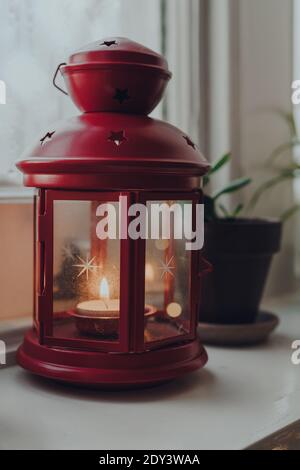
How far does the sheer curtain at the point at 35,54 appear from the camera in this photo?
3.68ft

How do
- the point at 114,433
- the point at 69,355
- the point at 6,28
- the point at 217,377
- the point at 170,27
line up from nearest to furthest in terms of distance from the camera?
the point at 114,433 → the point at 69,355 → the point at 217,377 → the point at 6,28 → the point at 170,27

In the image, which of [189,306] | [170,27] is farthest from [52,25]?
[189,306]

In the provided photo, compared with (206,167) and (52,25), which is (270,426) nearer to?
(206,167)

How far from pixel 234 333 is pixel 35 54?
62 cm

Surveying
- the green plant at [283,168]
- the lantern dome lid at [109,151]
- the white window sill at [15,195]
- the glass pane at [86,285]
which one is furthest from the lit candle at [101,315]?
the green plant at [283,168]

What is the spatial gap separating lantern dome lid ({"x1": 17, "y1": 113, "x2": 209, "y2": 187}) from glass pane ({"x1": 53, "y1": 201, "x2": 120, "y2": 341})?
6cm

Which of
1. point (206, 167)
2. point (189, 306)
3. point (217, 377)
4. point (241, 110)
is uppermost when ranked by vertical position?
point (241, 110)

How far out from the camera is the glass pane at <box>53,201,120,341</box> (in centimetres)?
90

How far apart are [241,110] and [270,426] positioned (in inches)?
36.5

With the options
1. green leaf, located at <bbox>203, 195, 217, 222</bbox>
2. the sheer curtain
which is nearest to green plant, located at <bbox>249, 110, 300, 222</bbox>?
green leaf, located at <bbox>203, 195, 217, 222</bbox>

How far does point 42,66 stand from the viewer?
117 centimetres

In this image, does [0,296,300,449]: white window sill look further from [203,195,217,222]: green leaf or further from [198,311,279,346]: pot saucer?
[203,195,217,222]: green leaf

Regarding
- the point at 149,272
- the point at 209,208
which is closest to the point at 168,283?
the point at 149,272

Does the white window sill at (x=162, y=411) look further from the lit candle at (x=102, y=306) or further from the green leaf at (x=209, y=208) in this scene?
the green leaf at (x=209, y=208)
